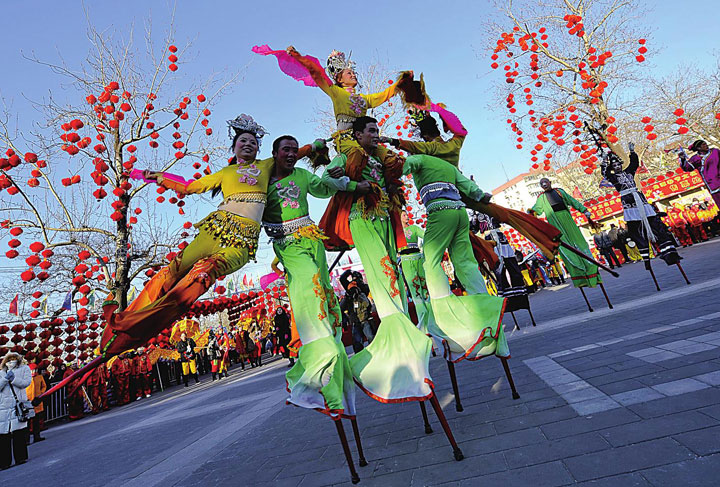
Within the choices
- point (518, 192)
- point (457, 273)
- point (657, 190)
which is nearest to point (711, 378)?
point (457, 273)

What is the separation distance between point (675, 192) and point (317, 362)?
24.2m

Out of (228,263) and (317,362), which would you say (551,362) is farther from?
(228,263)

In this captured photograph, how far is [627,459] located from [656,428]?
0.33 metres

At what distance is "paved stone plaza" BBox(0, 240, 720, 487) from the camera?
1654 mm

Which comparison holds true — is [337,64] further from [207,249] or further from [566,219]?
[566,219]

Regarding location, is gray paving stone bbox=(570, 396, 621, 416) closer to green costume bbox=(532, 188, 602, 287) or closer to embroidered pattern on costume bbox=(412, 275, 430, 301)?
embroidered pattern on costume bbox=(412, 275, 430, 301)

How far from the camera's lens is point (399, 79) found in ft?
12.4

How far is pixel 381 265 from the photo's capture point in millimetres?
2762

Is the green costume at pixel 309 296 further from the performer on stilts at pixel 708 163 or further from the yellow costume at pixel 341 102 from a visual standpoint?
the performer on stilts at pixel 708 163

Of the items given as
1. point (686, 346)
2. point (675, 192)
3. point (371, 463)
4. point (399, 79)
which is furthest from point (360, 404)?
point (675, 192)

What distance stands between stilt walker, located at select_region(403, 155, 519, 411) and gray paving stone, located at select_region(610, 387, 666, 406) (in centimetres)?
70

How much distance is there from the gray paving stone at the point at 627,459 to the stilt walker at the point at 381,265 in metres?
0.62

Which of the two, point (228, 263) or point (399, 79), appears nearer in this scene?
point (228, 263)

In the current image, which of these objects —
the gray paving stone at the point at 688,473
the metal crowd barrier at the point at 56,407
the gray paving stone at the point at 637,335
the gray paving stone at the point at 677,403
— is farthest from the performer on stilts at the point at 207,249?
the metal crowd barrier at the point at 56,407
